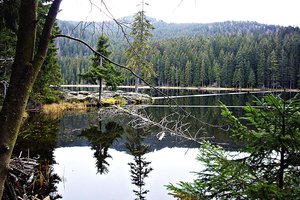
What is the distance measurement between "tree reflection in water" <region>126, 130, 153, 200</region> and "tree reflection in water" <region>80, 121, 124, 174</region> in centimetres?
95

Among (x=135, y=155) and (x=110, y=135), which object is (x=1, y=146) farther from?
(x=110, y=135)

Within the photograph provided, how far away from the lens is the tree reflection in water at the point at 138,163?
9.84m

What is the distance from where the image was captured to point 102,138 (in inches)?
668

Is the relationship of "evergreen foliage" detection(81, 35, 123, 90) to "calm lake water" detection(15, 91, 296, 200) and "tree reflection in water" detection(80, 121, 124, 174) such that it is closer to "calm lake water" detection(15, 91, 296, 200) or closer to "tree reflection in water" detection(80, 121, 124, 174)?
"tree reflection in water" detection(80, 121, 124, 174)

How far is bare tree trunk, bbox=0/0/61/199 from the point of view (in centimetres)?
210

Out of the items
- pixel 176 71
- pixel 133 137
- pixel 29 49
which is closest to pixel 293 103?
pixel 29 49

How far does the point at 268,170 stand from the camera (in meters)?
3.74

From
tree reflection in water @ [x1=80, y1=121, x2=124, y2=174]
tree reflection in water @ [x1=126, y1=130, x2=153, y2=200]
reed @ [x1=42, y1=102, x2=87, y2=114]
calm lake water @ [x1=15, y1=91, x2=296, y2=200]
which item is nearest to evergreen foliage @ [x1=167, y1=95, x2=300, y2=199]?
calm lake water @ [x1=15, y1=91, x2=296, y2=200]

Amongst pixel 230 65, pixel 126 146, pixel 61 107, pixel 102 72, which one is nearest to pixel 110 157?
pixel 126 146

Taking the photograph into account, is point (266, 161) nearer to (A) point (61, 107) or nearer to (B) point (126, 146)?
(B) point (126, 146)

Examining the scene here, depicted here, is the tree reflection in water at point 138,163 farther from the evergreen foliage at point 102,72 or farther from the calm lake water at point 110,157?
the evergreen foliage at point 102,72

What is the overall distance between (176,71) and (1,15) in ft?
316

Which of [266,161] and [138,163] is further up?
[266,161]

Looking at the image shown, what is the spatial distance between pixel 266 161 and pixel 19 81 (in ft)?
10.1
